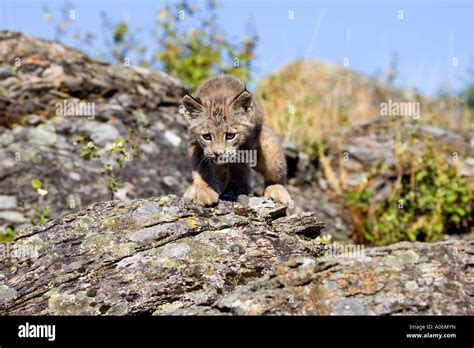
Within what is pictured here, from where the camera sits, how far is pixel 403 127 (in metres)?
11.8

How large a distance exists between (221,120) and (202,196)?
92 cm

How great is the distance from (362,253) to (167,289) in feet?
4.85

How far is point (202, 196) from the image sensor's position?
6.13m

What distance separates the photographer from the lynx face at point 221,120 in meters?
6.55
